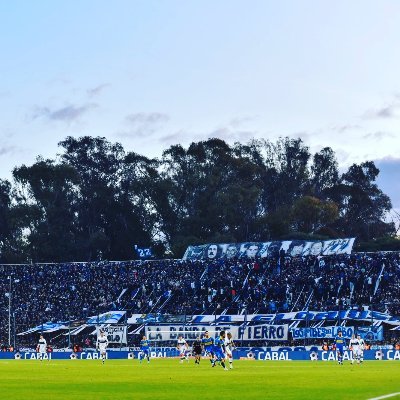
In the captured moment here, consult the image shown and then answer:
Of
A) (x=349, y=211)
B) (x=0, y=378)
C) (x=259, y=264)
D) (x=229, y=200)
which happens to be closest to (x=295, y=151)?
(x=349, y=211)

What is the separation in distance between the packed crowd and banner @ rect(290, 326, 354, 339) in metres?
3.31

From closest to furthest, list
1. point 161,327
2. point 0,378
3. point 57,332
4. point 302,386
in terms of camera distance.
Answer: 1. point 302,386
2. point 0,378
3. point 161,327
4. point 57,332

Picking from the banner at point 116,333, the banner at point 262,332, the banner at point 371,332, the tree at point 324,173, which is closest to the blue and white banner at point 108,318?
the banner at point 116,333

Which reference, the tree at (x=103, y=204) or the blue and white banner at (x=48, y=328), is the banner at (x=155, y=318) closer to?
the blue and white banner at (x=48, y=328)

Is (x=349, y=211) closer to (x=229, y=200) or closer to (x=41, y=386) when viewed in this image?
(x=229, y=200)

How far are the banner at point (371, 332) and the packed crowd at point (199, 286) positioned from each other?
12.8 feet

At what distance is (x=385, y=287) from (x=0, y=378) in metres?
56.9

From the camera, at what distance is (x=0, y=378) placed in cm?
4350

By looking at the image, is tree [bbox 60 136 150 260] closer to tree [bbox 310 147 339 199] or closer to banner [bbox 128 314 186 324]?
tree [bbox 310 147 339 199]

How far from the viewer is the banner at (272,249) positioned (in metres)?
107

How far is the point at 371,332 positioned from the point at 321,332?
4.50 meters

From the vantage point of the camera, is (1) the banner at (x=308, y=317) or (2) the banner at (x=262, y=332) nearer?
(1) the banner at (x=308, y=317)

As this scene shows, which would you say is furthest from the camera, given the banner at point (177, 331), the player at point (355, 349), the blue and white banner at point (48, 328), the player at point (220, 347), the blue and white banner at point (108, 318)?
the blue and white banner at point (108, 318)

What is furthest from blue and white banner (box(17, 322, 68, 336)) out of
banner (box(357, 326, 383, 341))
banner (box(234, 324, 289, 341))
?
banner (box(357, 326, 383, 341))
